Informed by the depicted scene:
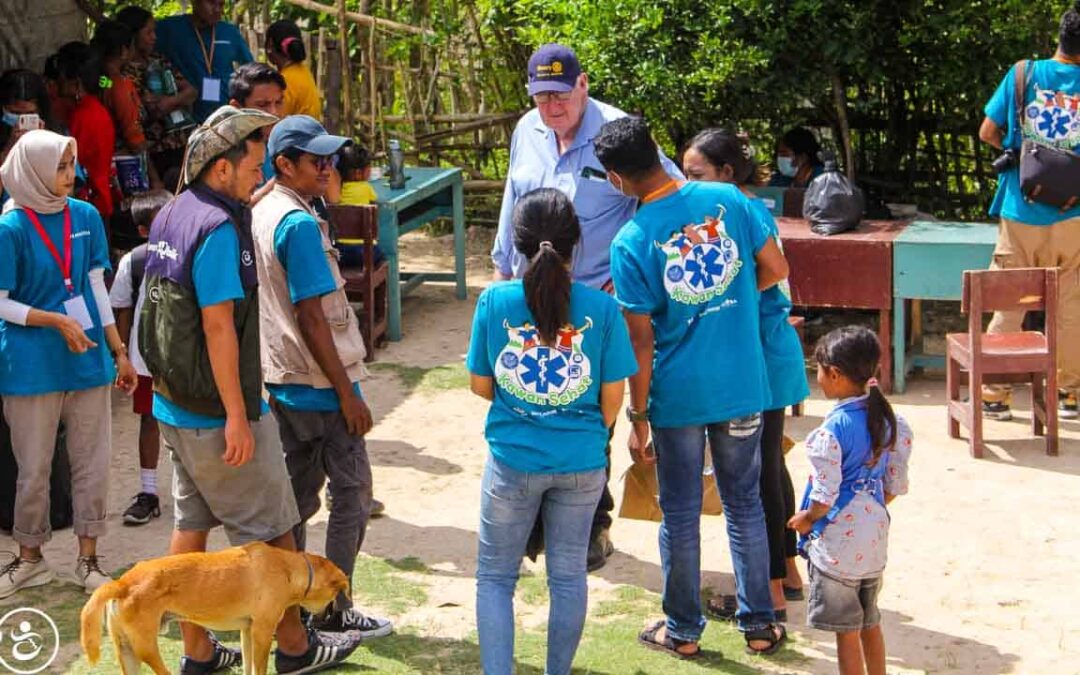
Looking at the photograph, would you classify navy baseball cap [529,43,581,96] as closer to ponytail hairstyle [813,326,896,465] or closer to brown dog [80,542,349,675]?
ponytail hairstyle [813,326,896,465]

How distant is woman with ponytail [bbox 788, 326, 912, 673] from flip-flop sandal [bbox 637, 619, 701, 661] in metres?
Result: 0.66

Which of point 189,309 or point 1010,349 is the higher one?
point 189,309

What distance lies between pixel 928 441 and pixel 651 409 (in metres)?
3.09

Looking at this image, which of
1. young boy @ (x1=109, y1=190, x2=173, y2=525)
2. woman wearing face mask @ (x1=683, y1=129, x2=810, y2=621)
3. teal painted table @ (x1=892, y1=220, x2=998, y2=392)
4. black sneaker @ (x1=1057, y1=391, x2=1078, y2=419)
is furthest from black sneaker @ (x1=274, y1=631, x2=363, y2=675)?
black sneaker @ (x1=1057, y1=391, x2=1078, y2=419)

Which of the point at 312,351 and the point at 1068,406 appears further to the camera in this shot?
the point at 1068,406

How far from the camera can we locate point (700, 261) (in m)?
4.97

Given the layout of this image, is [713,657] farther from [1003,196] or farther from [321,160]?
[1003,196]

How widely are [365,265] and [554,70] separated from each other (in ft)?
12.8

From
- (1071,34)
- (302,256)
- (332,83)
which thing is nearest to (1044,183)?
(1071,34)

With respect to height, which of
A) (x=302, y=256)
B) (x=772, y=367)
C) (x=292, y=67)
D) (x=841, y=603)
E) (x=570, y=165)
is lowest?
(x=841, y=603)

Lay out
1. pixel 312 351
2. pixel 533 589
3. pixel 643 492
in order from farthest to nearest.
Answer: pixel 533 589 < pixel 643 492 < pixel 312 351

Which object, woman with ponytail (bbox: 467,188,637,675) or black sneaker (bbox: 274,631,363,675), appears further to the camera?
black sneaker (bbox: 274,631,363,675)

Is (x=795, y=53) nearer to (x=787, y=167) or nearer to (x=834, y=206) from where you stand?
(x=787, y=167)

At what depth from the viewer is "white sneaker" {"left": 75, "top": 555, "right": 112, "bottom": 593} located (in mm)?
5949
